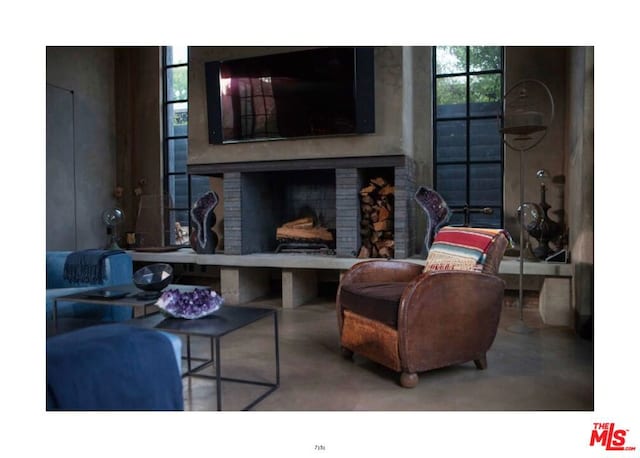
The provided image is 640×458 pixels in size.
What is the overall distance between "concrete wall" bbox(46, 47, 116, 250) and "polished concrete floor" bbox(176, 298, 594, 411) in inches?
81.7

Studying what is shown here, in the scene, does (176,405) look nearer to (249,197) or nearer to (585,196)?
(585,196)

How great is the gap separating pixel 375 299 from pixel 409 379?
422mm

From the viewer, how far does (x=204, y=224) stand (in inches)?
198

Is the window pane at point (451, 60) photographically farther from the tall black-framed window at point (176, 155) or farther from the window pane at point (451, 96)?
the tall black-framed window at point (176, 155)

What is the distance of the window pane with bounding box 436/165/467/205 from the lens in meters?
5.00

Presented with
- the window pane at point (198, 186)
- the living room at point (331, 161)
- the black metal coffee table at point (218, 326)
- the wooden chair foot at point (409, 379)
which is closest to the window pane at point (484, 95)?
the living room at point (331, 161)

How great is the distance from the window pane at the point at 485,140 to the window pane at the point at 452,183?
18 cm

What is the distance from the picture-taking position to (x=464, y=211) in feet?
15.5

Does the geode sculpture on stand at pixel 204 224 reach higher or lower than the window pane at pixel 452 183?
lower

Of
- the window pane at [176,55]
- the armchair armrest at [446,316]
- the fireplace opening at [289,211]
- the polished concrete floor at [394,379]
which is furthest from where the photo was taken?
the window pane at [176,55]

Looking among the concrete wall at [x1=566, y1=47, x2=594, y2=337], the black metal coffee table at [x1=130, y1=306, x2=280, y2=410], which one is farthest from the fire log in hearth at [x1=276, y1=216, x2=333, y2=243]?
the black metal coffee table at [x1=130, y1=306, x2=280, y2=410]

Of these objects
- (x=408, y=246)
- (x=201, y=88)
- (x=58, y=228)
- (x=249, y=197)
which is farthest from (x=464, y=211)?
(x=58, y=228)

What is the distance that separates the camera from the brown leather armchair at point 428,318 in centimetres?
251

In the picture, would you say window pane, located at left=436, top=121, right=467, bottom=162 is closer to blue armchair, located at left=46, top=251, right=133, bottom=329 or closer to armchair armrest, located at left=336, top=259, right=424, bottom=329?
armchair armrest, located at left=336, top=259, right=424, bottom=329
